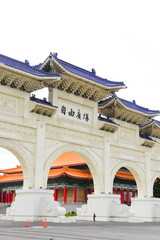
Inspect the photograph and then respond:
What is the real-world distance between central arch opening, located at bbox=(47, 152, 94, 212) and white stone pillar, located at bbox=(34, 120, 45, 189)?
43.2ft

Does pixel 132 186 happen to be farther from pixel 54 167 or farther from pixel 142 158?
pixel 142 158

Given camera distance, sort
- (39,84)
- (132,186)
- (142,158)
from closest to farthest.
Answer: (39,84) → (142,158) → (132,186)

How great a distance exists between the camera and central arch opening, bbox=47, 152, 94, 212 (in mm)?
34375

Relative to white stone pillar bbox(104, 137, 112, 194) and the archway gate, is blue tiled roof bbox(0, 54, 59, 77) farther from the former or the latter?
white stone pillar bbox(104, 137, 112, 194)

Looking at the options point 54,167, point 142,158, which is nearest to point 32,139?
point 142,158

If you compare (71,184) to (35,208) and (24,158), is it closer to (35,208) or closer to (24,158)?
(35,208)

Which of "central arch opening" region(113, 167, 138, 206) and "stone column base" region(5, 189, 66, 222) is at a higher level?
"central arch opening" region(113, 167, 138, 206)

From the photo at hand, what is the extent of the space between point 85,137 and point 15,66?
22.7 feet

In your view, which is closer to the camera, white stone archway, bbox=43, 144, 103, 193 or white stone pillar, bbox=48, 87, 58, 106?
white stone pillar, bbox=48, 87, 58, 106

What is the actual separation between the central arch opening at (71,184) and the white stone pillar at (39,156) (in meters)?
13.2

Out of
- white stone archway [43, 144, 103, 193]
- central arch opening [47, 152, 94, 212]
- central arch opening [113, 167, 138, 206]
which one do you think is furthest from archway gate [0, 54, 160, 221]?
central arch opening [113, 167, 138, 206]

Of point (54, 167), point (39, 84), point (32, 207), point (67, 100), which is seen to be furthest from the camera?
point (54, 167)

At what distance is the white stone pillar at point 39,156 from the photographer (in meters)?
20.5

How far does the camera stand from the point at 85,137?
77.3 feet
